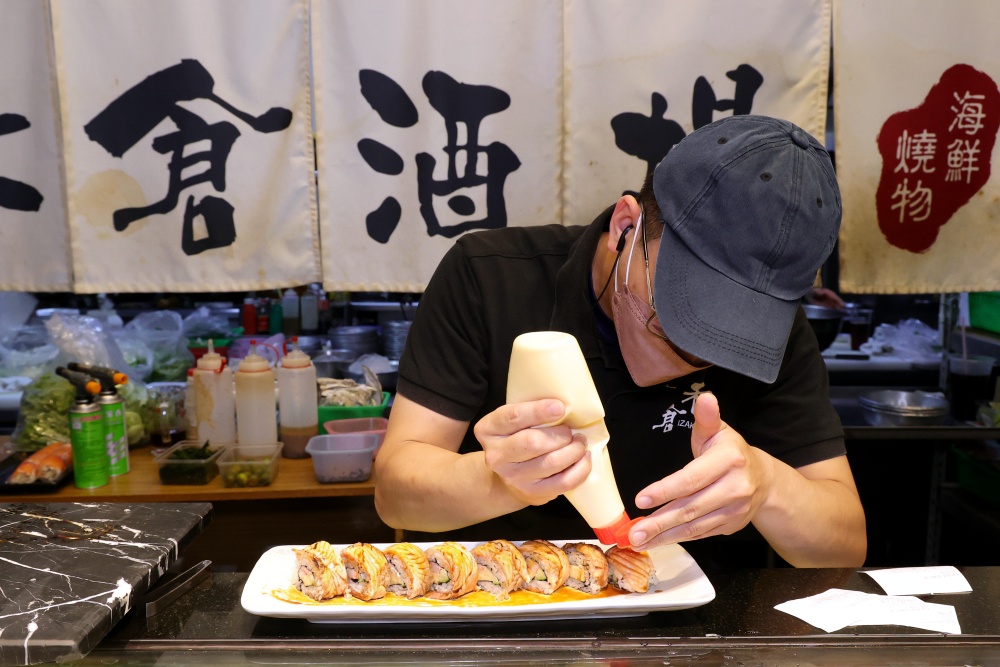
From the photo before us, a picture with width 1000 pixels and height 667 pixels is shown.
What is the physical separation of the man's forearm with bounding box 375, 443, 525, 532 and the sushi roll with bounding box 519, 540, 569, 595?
4.4 inches

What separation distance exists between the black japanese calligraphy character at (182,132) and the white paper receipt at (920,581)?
3296 millimetres

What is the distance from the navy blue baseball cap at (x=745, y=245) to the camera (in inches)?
60.6

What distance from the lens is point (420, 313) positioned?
2195 millimetres

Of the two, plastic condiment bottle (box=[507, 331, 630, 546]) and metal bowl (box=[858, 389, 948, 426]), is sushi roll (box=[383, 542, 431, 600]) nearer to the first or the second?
plastic condiment bottle (box=[507, 331, 630, 546])

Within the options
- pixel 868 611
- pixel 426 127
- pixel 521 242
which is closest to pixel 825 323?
pixel 426 127

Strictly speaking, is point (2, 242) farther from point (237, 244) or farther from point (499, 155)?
point (499, 155)

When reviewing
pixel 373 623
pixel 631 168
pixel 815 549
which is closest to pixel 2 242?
pixel 631 168

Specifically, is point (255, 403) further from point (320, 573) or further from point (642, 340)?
point (642, 340)

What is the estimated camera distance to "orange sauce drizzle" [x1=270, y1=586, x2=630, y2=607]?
1540 mm

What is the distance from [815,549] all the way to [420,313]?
119 centimetres

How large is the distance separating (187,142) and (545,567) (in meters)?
3.10

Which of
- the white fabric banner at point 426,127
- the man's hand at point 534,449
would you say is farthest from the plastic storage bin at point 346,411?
the man's hand at point 534,449

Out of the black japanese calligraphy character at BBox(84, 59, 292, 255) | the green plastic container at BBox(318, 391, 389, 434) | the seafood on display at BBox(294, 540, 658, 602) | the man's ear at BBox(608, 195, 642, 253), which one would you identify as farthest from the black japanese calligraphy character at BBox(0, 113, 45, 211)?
the man's ear at BBox(608, 195, 642, 253)

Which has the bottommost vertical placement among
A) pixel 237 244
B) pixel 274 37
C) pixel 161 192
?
pixel 237 244
